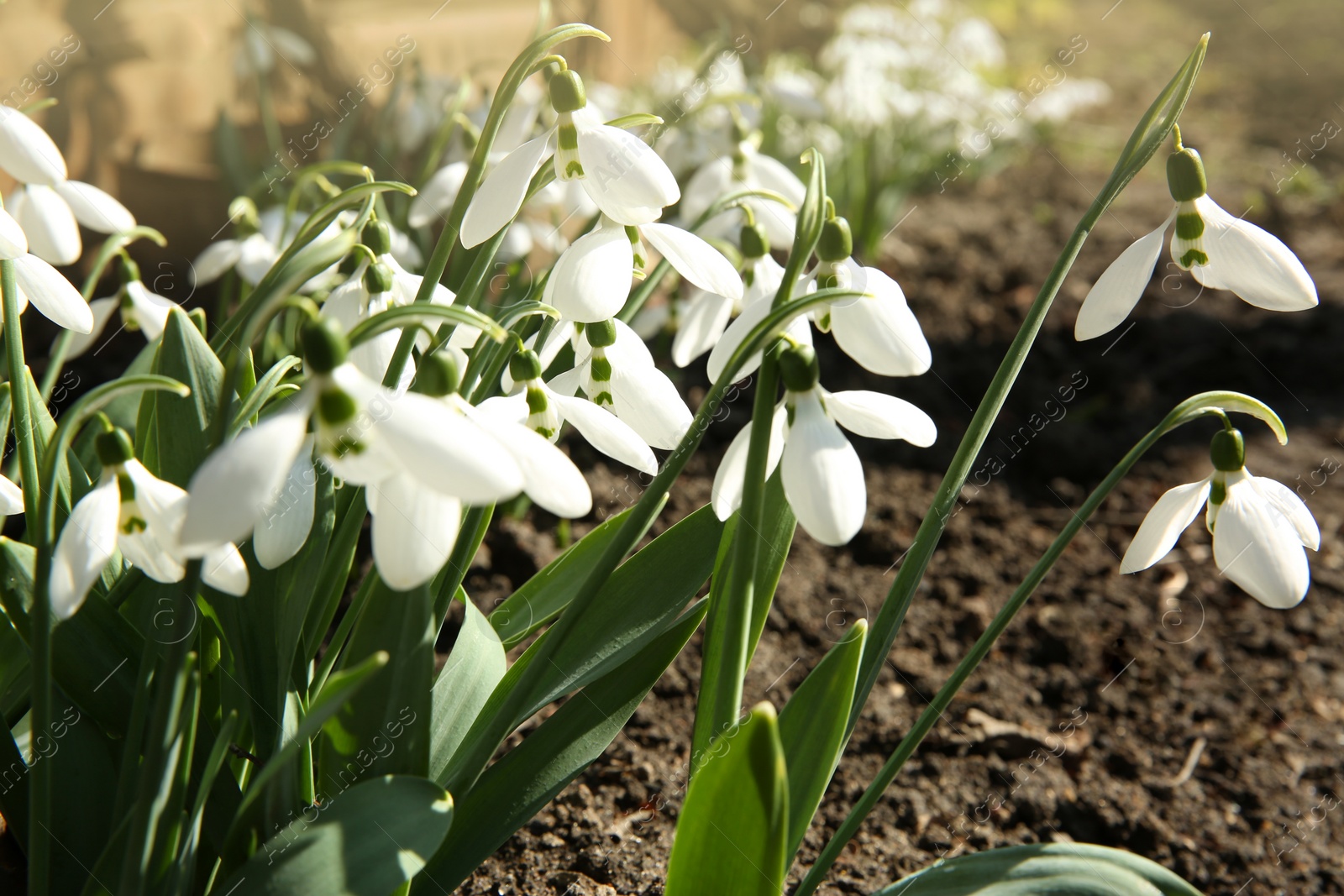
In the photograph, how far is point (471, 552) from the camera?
85cm

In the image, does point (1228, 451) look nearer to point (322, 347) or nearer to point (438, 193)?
point (322, 347)

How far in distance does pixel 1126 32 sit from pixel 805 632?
27.6 ft

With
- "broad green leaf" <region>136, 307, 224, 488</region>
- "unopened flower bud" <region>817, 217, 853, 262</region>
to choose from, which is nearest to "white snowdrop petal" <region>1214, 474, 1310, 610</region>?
"unopened flower bud" <region>817, 217, 853, 262</region>

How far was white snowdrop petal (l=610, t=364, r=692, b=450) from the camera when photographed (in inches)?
31.9

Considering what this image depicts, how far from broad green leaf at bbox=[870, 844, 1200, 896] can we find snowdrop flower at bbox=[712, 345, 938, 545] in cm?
34

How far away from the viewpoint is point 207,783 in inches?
26.6

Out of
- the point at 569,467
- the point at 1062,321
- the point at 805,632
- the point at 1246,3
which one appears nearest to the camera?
the point at 569,467

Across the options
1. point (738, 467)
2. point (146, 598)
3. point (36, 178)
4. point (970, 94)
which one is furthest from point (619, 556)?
point (970, 94)

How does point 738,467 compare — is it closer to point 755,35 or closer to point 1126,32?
point 755,35

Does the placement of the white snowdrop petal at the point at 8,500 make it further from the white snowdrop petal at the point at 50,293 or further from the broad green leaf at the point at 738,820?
the broad green leaf at the point at 738,820

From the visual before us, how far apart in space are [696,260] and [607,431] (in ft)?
0.53

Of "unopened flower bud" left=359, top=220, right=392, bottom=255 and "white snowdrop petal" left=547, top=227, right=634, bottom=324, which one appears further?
"unopened flower bud" left=359, top=220, right=392, bottom=255

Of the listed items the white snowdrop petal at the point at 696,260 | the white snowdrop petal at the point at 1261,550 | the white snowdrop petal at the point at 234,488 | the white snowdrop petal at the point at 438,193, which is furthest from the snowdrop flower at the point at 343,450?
the white snowdrop petal at the point at 438,193

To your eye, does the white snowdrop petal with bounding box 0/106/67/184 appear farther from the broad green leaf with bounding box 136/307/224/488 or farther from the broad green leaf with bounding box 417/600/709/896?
the broad green leaf with bounding box 417/600/709/896
